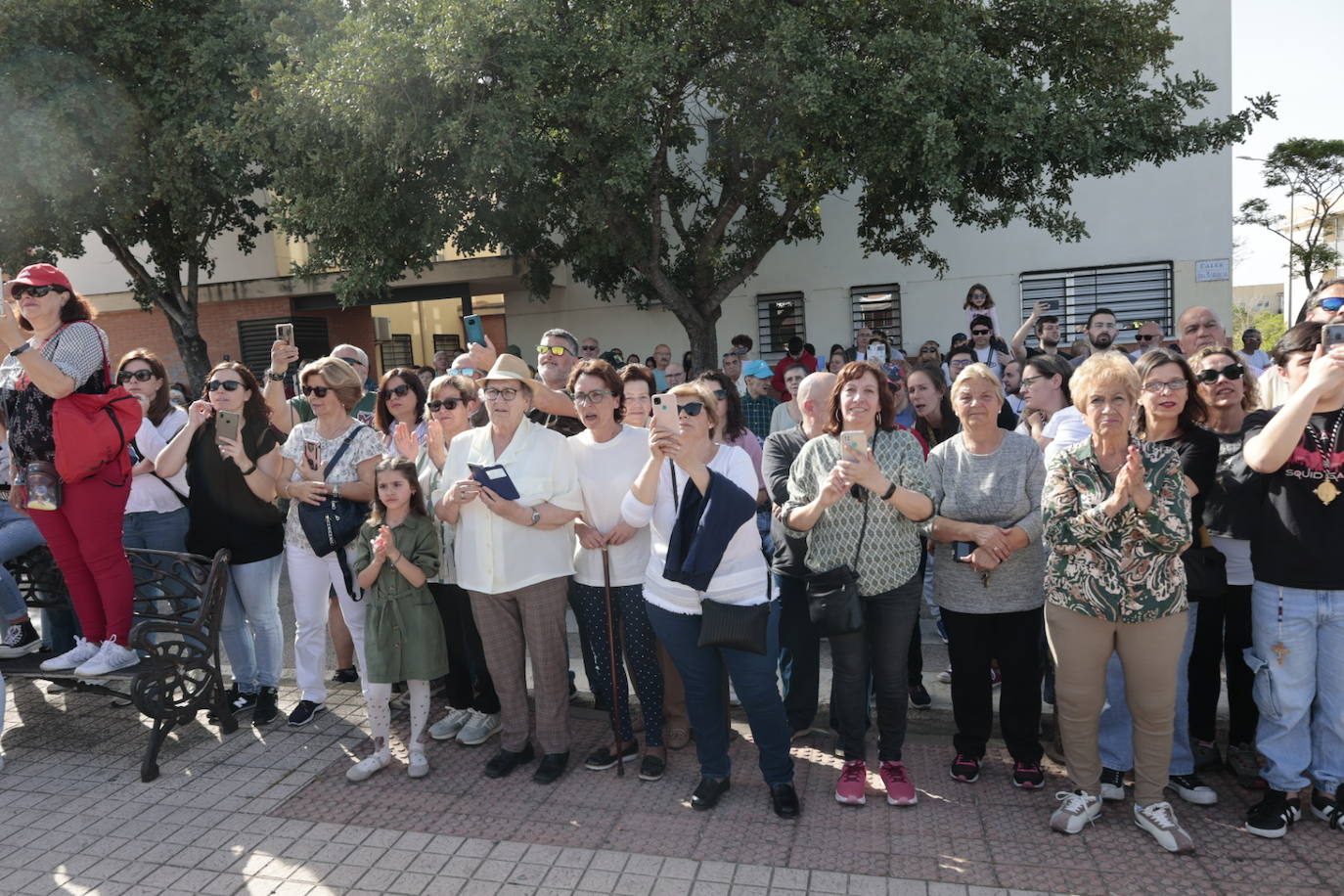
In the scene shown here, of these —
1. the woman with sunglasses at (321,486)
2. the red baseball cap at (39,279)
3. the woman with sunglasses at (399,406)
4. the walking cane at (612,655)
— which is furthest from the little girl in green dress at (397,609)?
the red baseball cap at (39,279)

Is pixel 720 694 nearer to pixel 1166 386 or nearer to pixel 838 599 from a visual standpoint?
pixel 838 599

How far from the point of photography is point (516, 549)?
13.2 feet

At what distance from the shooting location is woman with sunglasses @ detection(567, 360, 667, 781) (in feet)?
13.3

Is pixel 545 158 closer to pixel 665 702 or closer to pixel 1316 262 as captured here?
pixel 665 702

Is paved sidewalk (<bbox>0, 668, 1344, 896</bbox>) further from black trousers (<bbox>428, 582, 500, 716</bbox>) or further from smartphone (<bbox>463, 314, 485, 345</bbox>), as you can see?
smartphone (<bbox>463, 314, 485, 345</bbox>)

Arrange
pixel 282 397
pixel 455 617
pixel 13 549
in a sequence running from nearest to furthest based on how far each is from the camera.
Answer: pixel 455 617
pixel 13 549
pixel 282 397

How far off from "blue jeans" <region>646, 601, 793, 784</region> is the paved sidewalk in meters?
0.20

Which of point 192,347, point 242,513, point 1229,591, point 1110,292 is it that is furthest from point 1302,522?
point 192,347

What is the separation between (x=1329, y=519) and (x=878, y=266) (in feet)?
45.8

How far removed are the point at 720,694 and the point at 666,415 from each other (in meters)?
1.28

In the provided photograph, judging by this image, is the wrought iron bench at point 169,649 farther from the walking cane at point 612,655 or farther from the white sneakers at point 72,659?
the walking cane at point 612,655

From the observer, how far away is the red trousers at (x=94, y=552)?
4395mm

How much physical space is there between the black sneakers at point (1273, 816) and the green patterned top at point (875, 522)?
1564 mm

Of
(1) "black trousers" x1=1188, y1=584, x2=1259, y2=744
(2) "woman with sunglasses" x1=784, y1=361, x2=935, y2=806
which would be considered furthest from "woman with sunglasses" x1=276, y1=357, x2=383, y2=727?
(1) "black trousers" x1=1188, y1=584, x2=1259, y2=744
